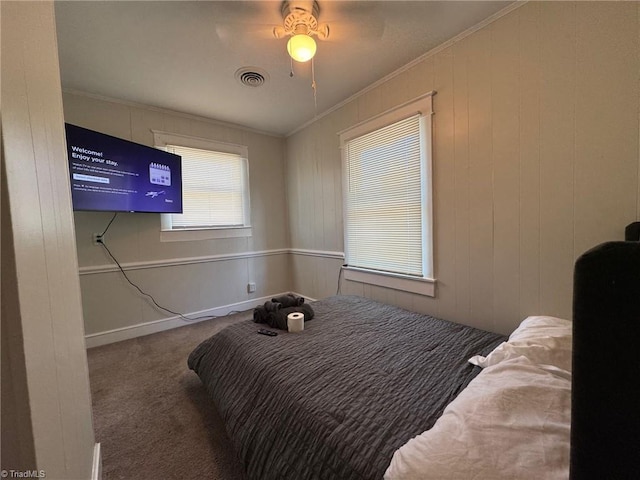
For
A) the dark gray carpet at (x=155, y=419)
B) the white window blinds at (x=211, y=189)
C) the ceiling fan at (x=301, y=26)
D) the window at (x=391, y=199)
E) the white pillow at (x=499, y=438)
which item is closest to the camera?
the white pillow at (x=499, y=438)

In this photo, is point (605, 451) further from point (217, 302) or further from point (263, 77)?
point (217, 302)

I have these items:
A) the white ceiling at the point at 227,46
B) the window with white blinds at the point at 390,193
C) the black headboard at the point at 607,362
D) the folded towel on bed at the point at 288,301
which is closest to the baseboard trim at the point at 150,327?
the window with white blinds at the point at 390,193

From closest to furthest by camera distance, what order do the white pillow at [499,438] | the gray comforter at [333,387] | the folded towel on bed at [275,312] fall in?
1. the white pillow at [499,438]
2. the gray comforter at [333,387]
3. the folded towel on bed at [275,312]

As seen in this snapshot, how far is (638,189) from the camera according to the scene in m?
1.30

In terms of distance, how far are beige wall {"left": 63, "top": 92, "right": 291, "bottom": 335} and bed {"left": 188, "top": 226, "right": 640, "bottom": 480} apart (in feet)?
5.27

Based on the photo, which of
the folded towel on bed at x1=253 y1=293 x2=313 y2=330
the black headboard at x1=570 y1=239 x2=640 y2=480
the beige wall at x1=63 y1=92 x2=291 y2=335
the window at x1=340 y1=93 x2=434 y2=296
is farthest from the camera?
the beige wall at x1=63 y1=92 x2=291 y2=335

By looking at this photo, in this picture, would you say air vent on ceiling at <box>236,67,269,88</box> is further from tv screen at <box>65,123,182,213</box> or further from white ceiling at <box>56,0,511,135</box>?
tv screen at <box>65,123,182,213</box>

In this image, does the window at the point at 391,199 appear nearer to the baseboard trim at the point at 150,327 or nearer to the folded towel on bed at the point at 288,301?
the folded towel on bed at the point at 288,301

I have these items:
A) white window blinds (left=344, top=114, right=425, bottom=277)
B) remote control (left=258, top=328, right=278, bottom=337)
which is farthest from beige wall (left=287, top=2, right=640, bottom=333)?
remote control (left=258, top=328, right=278, bottom=337)

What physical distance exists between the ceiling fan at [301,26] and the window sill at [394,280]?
6.48 ft

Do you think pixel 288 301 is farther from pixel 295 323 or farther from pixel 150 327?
pixel 150 327

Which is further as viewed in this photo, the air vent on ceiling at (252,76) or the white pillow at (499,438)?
the air vent on ceiling at (252,76)

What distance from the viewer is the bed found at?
2.01ft

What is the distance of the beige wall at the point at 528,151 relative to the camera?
135cm
